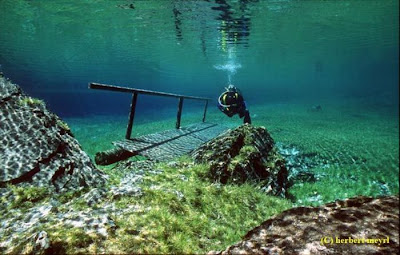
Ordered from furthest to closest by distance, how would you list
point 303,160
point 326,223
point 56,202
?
point 303,160 < point 56,202 < point 326,223

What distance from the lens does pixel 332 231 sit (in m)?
3.02

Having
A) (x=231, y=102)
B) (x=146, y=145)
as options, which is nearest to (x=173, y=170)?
(x=146, y=145)

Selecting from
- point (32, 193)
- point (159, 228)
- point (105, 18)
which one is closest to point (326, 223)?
point (159, 228)

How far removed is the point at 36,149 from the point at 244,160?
15.6ft

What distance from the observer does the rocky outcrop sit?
276 cm

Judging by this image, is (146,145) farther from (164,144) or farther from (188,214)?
(188,214)

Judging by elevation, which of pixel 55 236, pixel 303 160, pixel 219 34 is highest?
pixel 219 34

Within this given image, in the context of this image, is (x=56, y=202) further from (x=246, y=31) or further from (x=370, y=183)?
(x=246, y=31)

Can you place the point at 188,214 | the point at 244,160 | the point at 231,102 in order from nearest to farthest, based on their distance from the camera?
the point at 188,214 < the point at 244,160 < the point at 231,102

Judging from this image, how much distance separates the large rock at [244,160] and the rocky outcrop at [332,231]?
8.46 ft

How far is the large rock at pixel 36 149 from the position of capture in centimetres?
443

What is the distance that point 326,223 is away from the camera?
3.19 m

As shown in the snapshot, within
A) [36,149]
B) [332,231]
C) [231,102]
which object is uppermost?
[36,149]

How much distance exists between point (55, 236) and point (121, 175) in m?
2.54
